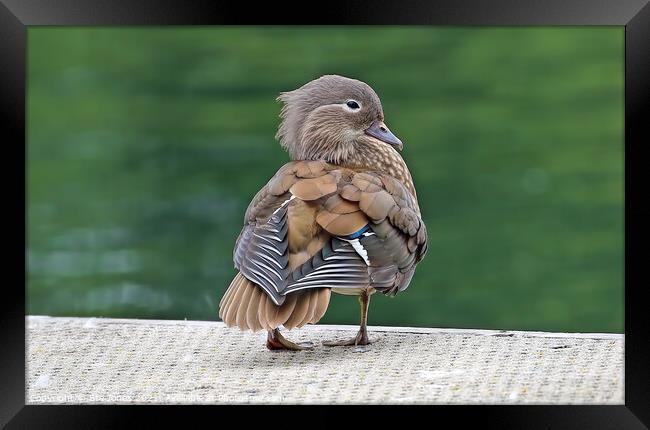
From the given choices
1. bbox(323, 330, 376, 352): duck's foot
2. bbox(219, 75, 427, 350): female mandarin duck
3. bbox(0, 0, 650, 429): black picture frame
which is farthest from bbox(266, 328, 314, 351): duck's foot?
bbox(0, 0, 650, 429): black picture frame

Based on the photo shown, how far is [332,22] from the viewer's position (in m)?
3.05

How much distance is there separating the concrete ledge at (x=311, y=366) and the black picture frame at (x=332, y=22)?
101mm

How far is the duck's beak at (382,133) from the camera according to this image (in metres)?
4.02

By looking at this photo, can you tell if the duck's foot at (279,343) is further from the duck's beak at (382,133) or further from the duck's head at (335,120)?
the duck's beak at (382,133)

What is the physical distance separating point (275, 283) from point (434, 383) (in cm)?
53

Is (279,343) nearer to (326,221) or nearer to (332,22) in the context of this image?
(326,221)

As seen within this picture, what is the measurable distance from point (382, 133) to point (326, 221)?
0.58 metres

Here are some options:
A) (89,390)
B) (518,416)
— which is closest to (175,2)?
(89,390)

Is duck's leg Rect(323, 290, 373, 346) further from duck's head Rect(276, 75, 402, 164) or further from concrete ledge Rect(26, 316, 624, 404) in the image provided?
duck's head Rect(276, 75, 402, 164)

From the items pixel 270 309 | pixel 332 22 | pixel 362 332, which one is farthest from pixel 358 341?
pixel 332 22

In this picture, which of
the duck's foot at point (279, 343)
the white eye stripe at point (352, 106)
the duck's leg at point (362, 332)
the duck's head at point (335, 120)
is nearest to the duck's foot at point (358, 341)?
the duck's leg at point (362, 332)

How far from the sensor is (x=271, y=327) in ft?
11.3

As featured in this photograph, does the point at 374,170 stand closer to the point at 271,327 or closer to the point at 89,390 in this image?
the point at 271,327

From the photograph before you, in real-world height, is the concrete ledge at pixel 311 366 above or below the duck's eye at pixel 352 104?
below
